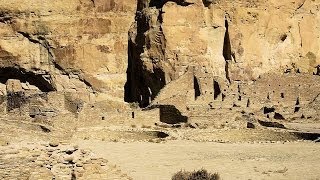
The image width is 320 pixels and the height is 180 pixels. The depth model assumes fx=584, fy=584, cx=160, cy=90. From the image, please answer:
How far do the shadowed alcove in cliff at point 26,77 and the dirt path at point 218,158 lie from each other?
1395 centimetres

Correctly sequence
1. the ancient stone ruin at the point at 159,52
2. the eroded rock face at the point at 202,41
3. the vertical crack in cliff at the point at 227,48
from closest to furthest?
1. the ancient stone ruin at the point at 159,52
2. the eroded rock face at the point at 202,41
3. the vertical crack in cliff at the point at 227,48

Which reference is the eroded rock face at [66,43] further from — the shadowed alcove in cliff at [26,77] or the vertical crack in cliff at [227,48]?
the vertical crack in cliff at [227,48]

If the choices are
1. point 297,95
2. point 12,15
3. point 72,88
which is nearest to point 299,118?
point 297,95

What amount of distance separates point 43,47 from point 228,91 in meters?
11.5

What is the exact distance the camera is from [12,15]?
1226 inches

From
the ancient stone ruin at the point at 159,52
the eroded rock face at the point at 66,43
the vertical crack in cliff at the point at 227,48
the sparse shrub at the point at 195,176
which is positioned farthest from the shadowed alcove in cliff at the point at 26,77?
the sparse shrub at the point at 195,176

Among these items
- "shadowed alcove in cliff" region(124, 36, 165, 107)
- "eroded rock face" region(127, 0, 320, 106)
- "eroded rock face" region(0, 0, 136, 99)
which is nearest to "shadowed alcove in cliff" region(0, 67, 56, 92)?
"eroded rock face" region(0, 0, 136, 99)

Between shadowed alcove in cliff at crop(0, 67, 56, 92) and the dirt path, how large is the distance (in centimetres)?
1395

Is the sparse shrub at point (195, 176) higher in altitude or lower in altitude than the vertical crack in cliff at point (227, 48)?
lower

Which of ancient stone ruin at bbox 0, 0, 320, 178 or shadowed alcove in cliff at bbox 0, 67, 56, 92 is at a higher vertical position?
ancient stone ruin at bbox 0, 0, 320, 178

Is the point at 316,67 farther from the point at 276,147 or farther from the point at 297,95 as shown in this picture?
the point at 276,147

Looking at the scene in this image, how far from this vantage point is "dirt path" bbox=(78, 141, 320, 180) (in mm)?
→ 12938

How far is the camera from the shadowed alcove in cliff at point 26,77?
103 ft

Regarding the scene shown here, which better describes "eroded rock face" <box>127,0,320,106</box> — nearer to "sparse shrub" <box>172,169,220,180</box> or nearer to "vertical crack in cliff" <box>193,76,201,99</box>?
"vertical crack in cliff" <box>193,76,201,99</box>
